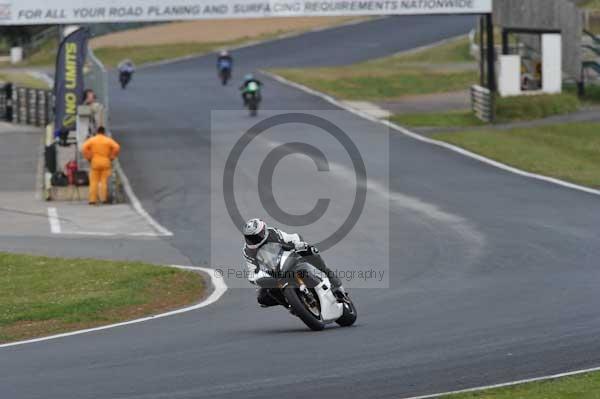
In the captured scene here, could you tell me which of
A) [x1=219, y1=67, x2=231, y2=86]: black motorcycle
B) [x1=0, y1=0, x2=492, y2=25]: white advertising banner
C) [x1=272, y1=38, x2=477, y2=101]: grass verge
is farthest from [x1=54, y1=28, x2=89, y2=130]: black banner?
[x1=219, y1=67, x2=231, y2=86]: black motorcycle

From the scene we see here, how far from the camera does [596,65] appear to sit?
148 ft

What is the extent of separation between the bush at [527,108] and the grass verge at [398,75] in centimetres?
820

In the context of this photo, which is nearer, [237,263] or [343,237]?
[237,263]

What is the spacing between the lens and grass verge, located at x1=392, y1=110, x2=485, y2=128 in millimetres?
39328

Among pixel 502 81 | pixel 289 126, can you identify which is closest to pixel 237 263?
pixel 289 126

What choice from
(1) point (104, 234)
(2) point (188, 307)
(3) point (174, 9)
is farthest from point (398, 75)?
(2) point (188, 307)

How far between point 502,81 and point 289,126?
7241mm

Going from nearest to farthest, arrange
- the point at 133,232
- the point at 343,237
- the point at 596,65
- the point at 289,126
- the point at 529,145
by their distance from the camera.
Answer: the point at 343,237 < the point at 133,232 < the point at 529,145 < the point at 289,126 < the point at 596,65

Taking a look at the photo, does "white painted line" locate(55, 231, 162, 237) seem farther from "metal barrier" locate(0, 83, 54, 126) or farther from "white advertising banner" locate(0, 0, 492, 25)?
"metal barrier" locate(0, 83, 54, 126)

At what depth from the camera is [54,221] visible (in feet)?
85.4

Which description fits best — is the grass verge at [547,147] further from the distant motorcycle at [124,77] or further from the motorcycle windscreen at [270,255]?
the distant motorcycle at [124,77]

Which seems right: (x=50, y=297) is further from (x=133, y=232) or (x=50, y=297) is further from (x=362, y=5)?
(x=362, y=5)

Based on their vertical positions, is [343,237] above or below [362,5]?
below

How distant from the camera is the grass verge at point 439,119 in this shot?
3933 centimetres
